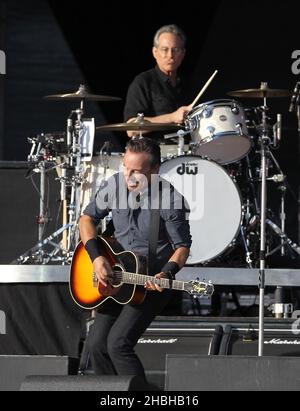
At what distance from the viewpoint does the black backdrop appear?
37.2ft

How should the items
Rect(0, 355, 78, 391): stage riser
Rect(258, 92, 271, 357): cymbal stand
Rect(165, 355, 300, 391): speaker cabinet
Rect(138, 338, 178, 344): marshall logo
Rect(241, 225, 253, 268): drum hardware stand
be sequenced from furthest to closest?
Rect(241, 225, 253, 268): drum hardware stand
Rect(138, 338, 178, 344): marshall logo
Rect(258, 92, 271, 357): cymbal stand
Rect(0, 355, 78, 391): stage riser
Rect(165, 355, 300, 391): speaker cabinet

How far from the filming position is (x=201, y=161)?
9844mm

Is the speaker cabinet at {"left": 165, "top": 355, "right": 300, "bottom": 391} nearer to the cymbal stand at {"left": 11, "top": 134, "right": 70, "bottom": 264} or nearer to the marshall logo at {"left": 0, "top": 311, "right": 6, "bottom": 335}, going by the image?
the marshall logo at {"left": 0, "top": 311, "right": 6, "bottom": 335}

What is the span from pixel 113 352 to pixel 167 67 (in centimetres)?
368

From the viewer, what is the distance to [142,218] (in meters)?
7.48

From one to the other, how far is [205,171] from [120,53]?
213cm

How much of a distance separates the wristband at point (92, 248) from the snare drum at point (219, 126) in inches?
102

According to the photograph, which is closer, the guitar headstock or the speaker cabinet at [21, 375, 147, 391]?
the speaker cabinet at [21, 375, 147, 391]

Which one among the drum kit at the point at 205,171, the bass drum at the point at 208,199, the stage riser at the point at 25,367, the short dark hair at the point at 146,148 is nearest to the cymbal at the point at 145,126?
the drum kit at the point at 205,171

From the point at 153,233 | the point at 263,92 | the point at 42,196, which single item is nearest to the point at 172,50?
the point at 263,92

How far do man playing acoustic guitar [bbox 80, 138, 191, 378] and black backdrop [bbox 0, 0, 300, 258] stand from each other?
3.93 metres

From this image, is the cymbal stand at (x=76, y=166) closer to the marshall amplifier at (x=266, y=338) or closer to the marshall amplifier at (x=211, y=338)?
the marshall amplifier at (x=211, y=338)

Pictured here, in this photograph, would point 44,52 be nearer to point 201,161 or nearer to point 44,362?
point 201,161

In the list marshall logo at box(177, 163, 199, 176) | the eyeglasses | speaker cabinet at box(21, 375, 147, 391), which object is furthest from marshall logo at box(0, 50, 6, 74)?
speaker cabinet at box(21, 375, 147, 391)
